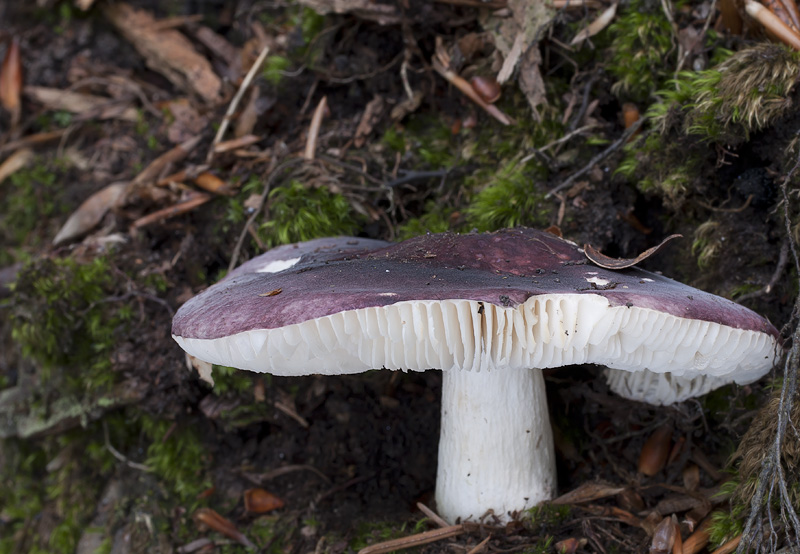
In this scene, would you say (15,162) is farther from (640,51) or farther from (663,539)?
(663,539)

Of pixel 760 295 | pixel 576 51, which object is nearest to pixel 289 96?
pixel 576 51

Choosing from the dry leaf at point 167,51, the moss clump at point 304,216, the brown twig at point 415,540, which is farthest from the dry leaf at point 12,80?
the brown twig at point 415,540

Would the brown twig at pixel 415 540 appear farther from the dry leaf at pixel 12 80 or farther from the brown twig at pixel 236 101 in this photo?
the dry leaf at pixel 12 80

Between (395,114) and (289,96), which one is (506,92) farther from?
(289,96)

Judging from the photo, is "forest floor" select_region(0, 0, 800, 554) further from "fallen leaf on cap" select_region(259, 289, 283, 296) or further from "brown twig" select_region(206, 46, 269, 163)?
"fallen leaf on cap" select_region(259, 289, 283, 296)

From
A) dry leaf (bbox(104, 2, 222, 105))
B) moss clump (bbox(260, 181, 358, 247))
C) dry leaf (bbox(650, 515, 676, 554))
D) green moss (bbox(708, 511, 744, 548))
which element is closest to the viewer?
green moss (bbox(708, 511, 744, 548))

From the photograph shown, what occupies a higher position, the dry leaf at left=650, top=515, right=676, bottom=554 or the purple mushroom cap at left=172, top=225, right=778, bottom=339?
the purple mushroom cap at left=172, top=225, right=778, bottom=339

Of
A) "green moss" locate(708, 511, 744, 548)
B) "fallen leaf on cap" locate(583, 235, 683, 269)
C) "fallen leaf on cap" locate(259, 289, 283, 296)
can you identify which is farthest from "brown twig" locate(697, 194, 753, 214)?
"fallen leaf on cap" locate(259, 289, 283, 296)
